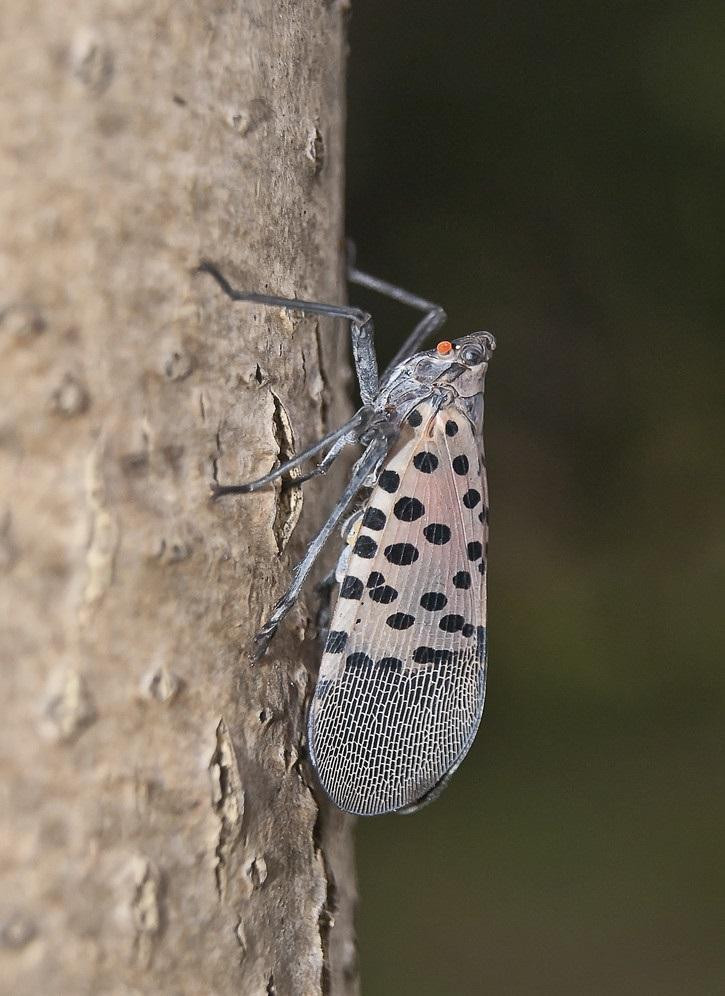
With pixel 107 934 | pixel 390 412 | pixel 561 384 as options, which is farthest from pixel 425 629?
pixel 561 384

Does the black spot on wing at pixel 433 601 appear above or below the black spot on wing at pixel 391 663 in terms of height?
above

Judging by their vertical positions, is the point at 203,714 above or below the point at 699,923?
above

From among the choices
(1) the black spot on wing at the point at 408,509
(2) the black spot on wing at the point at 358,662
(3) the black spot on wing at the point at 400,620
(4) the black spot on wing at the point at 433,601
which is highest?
(1) the black spot on wing at the point at 408,509

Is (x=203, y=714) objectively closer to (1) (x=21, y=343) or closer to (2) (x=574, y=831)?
(1) (x=21, y=343)

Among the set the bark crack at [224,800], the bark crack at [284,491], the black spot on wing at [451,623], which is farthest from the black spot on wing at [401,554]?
the bark crack at [224,800]

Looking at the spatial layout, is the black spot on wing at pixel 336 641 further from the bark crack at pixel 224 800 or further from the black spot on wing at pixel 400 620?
the bark crack at pixel 224 800

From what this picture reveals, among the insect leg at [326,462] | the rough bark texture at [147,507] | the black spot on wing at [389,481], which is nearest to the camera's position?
the rough bark texture at [147,507]
